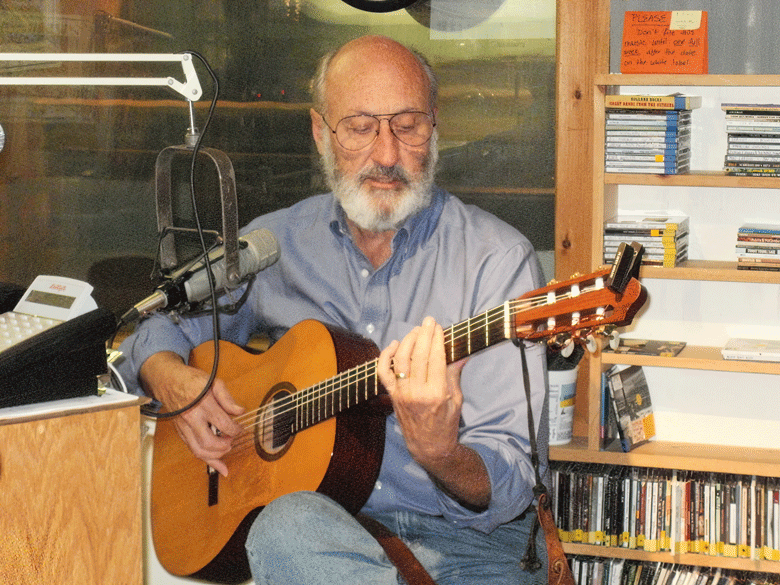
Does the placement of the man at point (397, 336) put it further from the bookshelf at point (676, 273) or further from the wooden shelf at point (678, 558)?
the wooden shelf at point (678, 558)

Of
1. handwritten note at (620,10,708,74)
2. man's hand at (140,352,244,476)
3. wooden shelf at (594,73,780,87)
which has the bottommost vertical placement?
man's hand at (140,352,244,476)

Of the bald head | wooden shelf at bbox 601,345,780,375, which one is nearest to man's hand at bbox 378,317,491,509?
the bald head

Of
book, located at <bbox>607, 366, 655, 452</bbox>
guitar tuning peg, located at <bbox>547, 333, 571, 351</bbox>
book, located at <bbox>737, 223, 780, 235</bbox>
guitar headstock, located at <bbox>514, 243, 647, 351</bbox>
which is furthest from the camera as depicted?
book, located at <bbox>607, 366, 655, 452</bbox>

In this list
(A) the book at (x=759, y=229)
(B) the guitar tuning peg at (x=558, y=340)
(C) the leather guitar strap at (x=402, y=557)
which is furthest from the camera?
(A) the book at (x=759, y=229)

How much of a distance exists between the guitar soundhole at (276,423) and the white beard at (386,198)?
417 millimetres

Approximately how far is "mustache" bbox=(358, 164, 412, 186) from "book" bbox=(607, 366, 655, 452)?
802mm

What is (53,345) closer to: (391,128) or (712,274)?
(391,128)

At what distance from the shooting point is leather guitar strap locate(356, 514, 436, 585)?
1.44 meters

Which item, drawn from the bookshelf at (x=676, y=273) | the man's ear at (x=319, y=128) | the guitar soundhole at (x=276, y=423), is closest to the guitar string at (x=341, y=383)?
the guitar soundhole at (x=276, y=423)

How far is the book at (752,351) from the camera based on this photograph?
2062 millimetres

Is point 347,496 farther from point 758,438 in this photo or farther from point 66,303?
point 758,438

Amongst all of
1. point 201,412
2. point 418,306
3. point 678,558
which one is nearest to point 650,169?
point 418,306

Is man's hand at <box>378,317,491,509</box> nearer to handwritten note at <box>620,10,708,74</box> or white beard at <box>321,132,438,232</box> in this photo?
white beard at <box>321,132,438,232</box>

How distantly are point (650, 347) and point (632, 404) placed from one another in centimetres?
16
